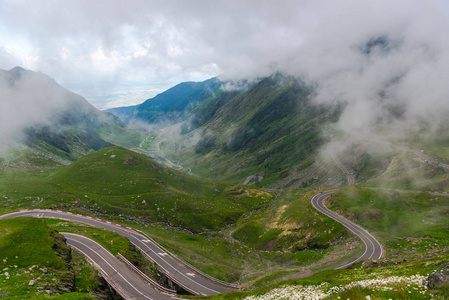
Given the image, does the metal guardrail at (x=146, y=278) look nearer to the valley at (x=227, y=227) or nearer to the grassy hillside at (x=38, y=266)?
the valley at (x=227, y=227)

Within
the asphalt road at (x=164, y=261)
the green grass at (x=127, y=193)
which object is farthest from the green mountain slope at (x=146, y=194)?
the asphalt road at (x=164, y=261)

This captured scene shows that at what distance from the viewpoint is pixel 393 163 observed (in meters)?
191

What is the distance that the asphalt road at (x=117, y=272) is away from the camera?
45125 mm

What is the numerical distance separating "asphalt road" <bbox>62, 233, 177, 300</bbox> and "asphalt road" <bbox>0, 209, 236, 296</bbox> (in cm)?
1313

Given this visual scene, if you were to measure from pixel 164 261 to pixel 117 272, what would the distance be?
779 inches

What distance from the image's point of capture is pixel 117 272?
4988 centimetres

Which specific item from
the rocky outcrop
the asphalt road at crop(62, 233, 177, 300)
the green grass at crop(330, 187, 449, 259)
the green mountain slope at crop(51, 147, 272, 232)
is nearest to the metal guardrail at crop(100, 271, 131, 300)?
the asphalt road at crop(62, 233, 177, 300)

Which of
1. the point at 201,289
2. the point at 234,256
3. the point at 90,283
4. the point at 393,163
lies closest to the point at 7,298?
the point at 90,283

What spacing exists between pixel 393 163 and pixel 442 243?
149 m

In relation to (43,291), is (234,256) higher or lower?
lower

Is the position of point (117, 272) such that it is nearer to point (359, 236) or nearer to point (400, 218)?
point (359, 236)

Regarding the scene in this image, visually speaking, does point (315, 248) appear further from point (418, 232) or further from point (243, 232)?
point (243, 232)

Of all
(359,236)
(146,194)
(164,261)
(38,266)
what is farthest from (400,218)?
(146,194)

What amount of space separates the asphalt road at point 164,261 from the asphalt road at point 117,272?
13.1 m
